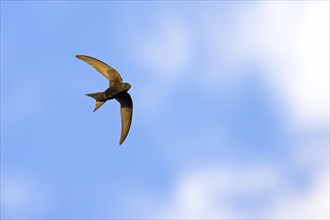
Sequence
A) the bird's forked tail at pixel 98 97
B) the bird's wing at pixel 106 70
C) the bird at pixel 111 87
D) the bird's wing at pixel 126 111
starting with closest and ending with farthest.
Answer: the bird's forked tail at pixel 98 97
the bird at pixel 111 87
the bird's wing at pixel 106 70
the bird's wing at pixel 126 111

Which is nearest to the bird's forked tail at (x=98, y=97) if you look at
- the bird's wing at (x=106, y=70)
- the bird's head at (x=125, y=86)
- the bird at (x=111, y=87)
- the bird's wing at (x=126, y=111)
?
the bird at (x=111, y=87)

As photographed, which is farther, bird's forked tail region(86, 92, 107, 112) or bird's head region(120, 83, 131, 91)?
bird's head region(120, 83, 131, 91)

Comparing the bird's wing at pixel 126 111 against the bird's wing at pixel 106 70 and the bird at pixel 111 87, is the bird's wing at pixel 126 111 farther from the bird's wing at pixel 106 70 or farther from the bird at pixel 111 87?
the bird's wing at pixel 106 70

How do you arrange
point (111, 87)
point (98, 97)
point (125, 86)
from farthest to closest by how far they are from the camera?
point (111, 87)
point (125, 86)
point (98, 97)

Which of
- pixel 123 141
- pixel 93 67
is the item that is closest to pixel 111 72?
pixel 93 67

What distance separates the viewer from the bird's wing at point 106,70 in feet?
123

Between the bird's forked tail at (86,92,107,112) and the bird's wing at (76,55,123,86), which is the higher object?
the bird's wing at (76,55,123,86)

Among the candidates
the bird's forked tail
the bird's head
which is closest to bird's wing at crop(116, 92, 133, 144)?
the bird's head

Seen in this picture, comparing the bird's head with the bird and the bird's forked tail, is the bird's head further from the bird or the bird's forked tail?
the bird's forked tail

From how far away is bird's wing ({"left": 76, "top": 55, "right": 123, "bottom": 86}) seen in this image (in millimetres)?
37344

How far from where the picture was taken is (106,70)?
123ft

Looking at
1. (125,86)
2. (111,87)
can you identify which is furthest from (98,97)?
(125,86)

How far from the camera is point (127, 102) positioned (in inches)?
1522

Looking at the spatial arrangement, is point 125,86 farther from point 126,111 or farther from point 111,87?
point 126,111
